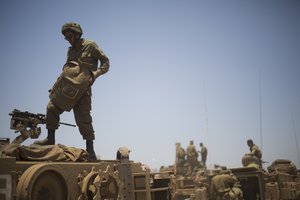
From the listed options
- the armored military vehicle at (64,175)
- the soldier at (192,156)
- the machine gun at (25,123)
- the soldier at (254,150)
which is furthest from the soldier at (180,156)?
the machine gun at (25,123)

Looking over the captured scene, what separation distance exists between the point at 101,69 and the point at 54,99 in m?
0.86

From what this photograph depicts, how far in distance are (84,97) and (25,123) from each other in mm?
928

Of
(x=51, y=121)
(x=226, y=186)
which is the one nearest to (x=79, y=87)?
(x=51, y=121)

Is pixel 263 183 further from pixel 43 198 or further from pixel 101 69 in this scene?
pixel 43 198

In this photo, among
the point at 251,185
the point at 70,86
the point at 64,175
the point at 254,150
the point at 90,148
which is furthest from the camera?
the point at 254,150

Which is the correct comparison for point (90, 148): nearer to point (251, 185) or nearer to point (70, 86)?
point (70, 86)

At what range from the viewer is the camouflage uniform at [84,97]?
5.02m

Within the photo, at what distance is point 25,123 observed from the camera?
4.92 metres

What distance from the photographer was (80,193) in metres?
3.93

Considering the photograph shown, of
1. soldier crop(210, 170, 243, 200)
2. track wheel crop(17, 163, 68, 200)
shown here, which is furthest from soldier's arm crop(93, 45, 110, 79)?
soldier crop(210, 170, 243, 200)

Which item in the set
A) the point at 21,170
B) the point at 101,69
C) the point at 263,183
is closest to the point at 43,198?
the point at 21,170

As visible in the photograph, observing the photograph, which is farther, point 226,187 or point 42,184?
point 226,187

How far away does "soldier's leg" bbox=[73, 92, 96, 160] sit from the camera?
509 centimetres

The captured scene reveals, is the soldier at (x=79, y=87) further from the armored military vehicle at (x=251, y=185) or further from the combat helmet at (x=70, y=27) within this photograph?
the armored military vehicle at (x=251, y=185)
